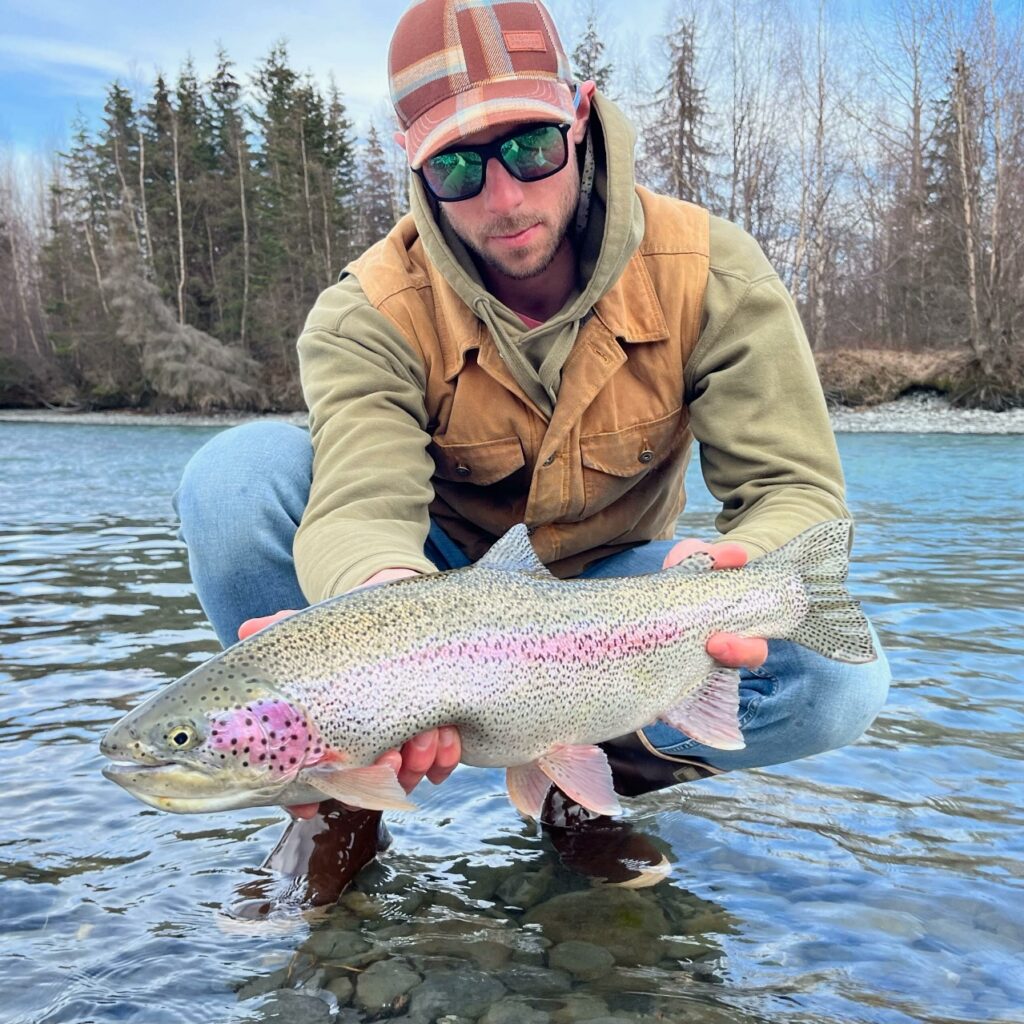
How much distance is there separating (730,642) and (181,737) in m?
1.10

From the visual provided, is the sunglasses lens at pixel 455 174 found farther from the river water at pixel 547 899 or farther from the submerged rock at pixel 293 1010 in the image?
the submerged rock at pixel 293 1010

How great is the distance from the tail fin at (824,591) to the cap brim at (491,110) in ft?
3.83

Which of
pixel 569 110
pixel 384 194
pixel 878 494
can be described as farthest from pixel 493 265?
pixel 384 194

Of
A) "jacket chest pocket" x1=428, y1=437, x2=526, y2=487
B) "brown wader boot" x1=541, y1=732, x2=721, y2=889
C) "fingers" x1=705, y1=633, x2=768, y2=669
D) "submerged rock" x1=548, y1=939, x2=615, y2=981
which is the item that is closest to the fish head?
"submerged rock" x1=548, y1=939, x2=615, y2=981

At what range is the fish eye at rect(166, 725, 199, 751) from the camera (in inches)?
61.9

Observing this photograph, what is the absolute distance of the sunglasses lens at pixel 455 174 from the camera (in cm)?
243

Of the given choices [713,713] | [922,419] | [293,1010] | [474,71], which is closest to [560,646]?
[713,713]

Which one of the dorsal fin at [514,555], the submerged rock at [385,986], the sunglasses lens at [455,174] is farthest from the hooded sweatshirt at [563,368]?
the submerged rock at [385,986]

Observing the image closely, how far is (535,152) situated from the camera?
7.95ft

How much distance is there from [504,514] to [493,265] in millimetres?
660

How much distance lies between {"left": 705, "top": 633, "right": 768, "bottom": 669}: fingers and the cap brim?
50.7 inches

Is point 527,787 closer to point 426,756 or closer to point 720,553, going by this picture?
point 426,756

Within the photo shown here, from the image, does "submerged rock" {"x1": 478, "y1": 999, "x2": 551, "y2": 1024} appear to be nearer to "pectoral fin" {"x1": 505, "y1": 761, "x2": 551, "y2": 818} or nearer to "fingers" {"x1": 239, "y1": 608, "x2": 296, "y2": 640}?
"pectoral fin" {"x1": 505, "y1": 761, "x2": 551, "y2": 818}

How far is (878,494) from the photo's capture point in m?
10.9
